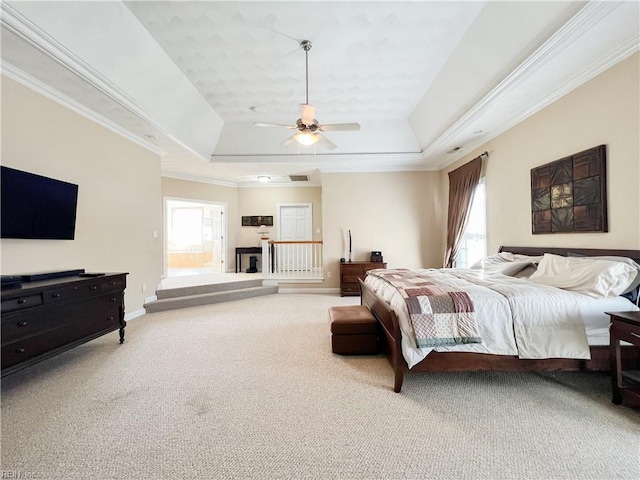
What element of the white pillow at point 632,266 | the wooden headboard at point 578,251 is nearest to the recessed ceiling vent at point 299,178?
the wooden headboard at point 578,251

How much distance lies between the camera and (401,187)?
625 cm

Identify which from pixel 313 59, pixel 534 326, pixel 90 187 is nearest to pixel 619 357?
pixel 534 326

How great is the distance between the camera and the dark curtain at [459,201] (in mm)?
4793

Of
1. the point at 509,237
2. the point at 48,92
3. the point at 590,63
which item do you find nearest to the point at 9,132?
the point at 48,92

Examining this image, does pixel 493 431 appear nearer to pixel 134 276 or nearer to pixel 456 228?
pixel 456 228

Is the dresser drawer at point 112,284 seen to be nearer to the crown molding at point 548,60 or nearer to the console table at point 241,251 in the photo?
the console table at point 241,251

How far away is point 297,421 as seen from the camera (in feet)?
6.29

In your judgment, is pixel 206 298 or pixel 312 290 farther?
pixel 312 290

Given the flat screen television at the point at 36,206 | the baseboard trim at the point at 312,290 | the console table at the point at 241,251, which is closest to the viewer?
the flat screen television at the point at 36,206

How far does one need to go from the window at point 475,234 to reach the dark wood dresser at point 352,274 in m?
1.54

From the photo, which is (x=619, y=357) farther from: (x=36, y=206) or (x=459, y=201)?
(x=36, y=206)

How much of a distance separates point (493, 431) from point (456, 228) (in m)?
4.03

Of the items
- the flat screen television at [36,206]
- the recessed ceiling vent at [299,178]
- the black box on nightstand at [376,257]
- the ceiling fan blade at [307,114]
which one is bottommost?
the black box on nightstand at [376,257]

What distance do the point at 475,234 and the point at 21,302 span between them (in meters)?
5.96
